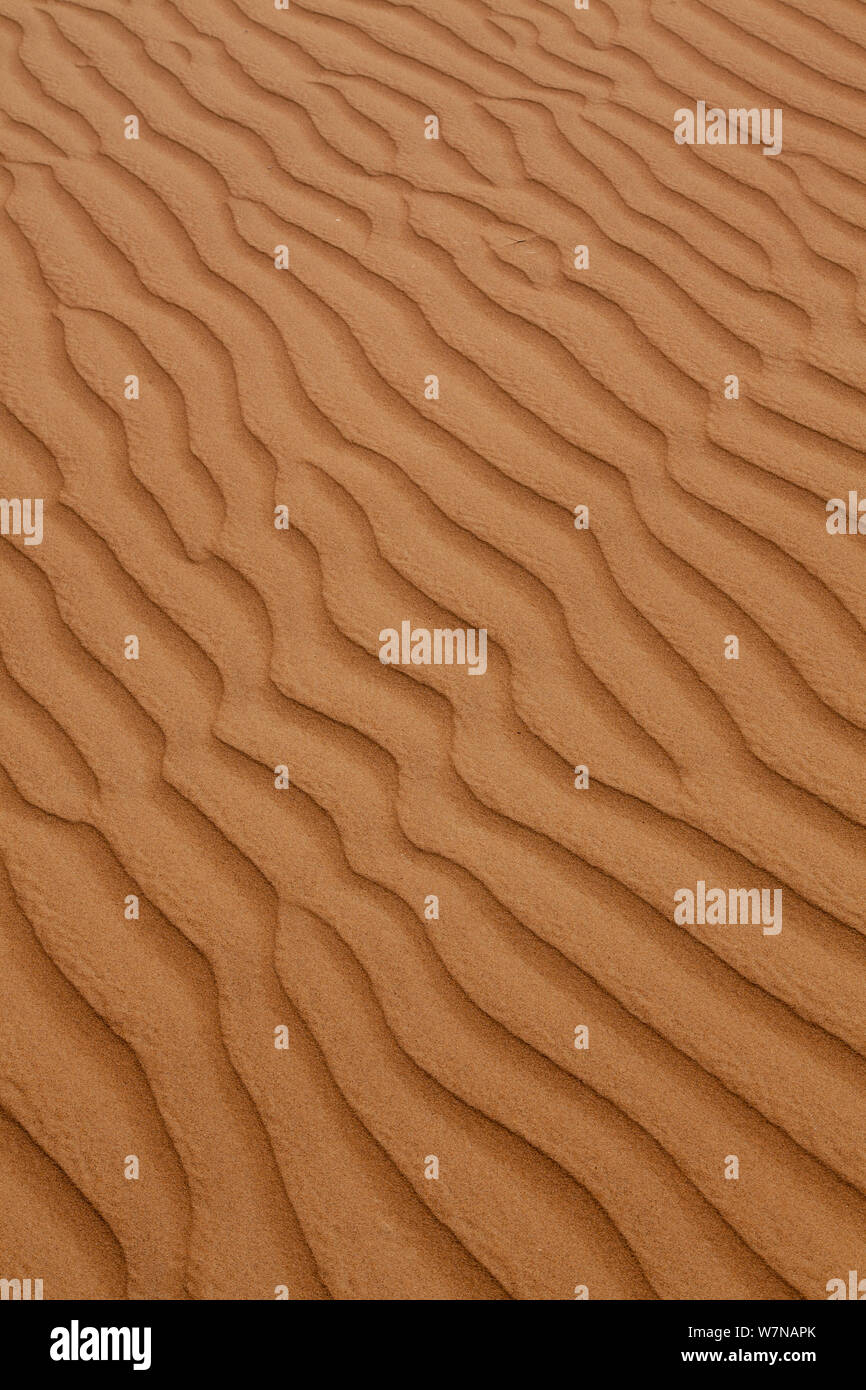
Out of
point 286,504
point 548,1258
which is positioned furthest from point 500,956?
point 286,504

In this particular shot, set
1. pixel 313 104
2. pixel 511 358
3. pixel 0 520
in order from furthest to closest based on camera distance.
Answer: pixel 313 104
pixel 511 358
pixel 0 520

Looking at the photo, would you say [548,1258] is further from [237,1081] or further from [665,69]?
[665,69]

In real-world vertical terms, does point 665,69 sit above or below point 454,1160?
above

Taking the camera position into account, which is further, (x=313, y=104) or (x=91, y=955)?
(x=313, y=104)
